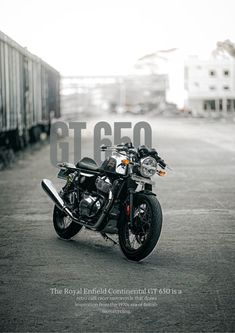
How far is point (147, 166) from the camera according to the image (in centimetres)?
637

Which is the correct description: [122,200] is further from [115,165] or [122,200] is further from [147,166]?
[147,166]

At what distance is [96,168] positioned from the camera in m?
7.08

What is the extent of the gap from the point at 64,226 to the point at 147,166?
5.68 ft

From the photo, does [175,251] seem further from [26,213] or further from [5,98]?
[5,98]

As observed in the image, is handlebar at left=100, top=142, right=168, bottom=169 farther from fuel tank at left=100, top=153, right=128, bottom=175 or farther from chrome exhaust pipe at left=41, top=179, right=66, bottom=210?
chrome exhaust pipe at left=41, top=179, right=66, bottom=210

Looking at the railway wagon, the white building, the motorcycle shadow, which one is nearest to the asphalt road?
the motorcycle shadow

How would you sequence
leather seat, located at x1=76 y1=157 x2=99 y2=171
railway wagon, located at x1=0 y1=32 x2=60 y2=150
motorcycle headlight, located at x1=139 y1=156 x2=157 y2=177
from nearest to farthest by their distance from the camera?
motorcycle headlight, located at x1=139 y1=156 x2=157 y2=177
leather seat, located at x1=76 y1=157 x2=99 y2=171
railway wagon, located at x1=0 y1=32 x2=60 y2=150

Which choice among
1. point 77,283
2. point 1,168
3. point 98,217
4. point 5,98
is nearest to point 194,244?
point 98,217

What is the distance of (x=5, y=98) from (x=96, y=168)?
41.5ft

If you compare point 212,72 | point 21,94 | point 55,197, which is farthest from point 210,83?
point 55,197

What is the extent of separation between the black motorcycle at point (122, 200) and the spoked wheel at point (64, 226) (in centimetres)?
1

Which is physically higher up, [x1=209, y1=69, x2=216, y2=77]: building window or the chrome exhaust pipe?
[x1=209, y1=69, x2=216, y2=77]: building window

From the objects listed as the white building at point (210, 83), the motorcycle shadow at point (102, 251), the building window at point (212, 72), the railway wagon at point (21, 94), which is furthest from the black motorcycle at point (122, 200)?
the building window at point (212, 72)

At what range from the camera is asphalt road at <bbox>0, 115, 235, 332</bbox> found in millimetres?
4613
